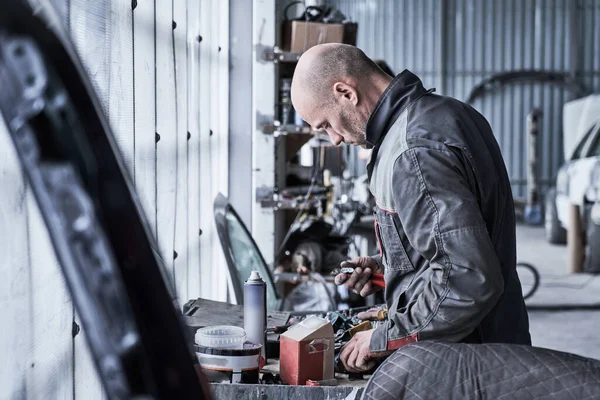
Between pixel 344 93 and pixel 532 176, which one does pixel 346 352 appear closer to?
pixel 344 93

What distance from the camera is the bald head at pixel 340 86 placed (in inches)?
73.7

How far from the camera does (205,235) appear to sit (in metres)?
3.81

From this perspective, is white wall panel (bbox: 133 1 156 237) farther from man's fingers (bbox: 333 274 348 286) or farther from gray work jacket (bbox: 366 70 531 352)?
gray work jacket (bbox: 366 70 531 352)

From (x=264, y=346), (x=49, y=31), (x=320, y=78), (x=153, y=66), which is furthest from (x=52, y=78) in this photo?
(x=153, y=66)

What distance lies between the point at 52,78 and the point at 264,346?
5.56ft

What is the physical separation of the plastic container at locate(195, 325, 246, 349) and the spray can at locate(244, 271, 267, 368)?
113 millimetres

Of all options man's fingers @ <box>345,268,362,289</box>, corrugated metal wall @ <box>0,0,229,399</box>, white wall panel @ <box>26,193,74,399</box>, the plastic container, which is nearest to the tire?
corrugated metal wall @ <box>0,0,229,399</box>

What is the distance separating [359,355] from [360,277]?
0.32 m

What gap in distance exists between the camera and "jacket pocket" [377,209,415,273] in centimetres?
175

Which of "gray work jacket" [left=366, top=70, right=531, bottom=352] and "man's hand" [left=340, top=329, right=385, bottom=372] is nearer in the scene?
"gray work jacket" [left=366, top=70, right=531, bottom=352]

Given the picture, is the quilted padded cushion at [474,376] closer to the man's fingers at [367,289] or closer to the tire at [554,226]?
the man's fingers at [367,289]

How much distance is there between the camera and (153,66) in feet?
8.17

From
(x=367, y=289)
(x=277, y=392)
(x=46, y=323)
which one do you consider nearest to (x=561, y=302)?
(x=367, y=289)

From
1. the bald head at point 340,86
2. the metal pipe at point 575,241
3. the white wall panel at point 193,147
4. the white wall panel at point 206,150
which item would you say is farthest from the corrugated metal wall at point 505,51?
the bald head at point 340,86
